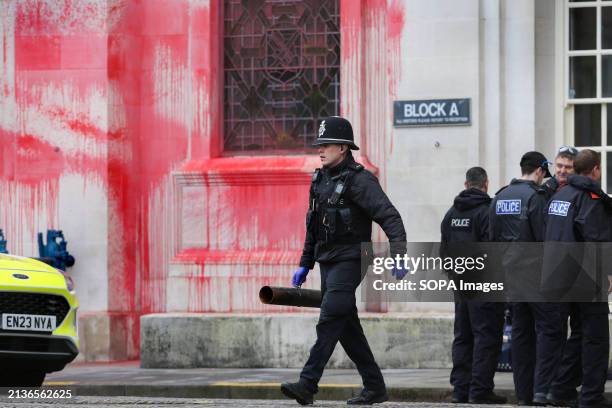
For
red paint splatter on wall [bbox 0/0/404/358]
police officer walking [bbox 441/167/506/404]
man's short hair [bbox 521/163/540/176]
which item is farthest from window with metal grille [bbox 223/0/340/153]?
man's short hair [bbox 521/163/540/176]

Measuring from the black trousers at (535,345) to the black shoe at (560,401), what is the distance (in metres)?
0.12

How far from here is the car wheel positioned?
12.8m

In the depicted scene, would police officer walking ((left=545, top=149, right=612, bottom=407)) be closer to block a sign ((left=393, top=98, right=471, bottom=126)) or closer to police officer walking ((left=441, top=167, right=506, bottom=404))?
police officer walking ((left=441, top=167, right=506, bottom=404))

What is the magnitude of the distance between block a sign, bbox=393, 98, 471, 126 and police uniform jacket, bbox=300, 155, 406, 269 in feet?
17.4

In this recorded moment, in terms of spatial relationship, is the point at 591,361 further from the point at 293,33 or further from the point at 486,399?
the point at 293,33

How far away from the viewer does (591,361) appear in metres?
12.0

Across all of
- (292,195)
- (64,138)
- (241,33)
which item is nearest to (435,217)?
(292,195)

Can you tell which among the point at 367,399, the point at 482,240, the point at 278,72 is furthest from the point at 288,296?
the point at 278,72

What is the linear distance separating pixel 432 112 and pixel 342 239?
5.63 meters

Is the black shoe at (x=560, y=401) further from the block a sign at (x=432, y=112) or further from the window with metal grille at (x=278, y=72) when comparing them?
the window with metal grille at (x=278, y=72)

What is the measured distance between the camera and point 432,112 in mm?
16562

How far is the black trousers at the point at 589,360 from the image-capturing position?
39.1ft

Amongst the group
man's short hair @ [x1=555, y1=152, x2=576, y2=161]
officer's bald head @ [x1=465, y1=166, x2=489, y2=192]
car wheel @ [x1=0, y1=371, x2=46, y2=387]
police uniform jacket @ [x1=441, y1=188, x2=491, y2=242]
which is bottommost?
car wheel @ [x1=0, y1=371, x2=46, y2=387]

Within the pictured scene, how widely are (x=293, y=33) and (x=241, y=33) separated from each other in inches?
24.3
